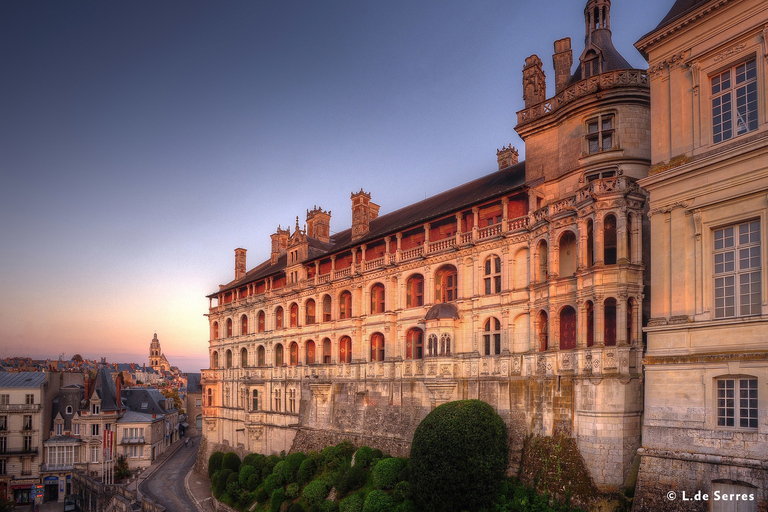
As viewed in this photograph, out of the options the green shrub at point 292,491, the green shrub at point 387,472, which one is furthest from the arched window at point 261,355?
the green shrub at point 387,472

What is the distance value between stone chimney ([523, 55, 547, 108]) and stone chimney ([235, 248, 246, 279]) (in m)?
44.9

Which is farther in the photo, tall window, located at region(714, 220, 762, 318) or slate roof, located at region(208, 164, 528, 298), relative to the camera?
slate roof, located at region(208, 164, 528, 298)

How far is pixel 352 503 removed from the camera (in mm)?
32969

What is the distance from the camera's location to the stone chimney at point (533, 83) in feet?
114

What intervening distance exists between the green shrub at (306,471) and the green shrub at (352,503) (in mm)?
7109

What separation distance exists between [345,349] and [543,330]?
2079 centimetres

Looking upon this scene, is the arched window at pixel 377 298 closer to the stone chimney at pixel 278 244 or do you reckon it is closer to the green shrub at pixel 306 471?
the green shrub at pixel 306 471

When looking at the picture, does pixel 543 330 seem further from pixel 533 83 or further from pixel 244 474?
pixel 244 474

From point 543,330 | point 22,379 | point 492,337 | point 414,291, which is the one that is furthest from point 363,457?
point 22,379

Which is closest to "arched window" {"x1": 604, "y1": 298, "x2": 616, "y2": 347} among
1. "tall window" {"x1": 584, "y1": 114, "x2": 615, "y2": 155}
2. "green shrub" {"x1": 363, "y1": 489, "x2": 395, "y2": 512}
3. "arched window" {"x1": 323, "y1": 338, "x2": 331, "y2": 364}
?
"tall window" {"x1": 584, "y1": 114, "x2": 615, "y2": 155}

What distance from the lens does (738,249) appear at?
2095 cm

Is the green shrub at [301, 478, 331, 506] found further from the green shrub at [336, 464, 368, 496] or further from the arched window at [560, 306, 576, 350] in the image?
the arched window at [560, 306, 576, 350]

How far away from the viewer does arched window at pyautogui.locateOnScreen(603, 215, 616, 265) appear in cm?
2806

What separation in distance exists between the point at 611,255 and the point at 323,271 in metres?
29.5
